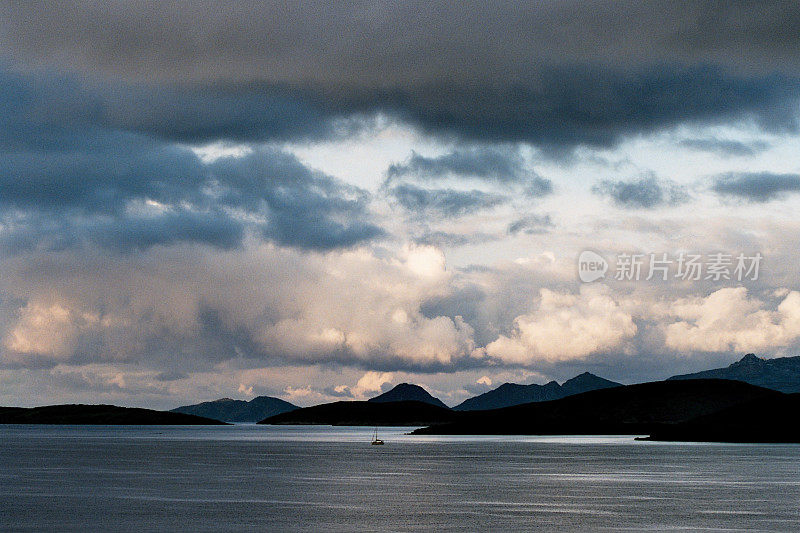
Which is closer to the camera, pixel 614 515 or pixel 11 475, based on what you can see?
pixel 614 515

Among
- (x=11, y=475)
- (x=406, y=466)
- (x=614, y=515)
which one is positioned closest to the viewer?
(x=614, y=515)

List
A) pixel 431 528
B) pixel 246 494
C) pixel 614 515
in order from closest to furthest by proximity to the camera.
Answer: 1. pixel 431 528
2. pixel 614 515
3. pixel 246 494

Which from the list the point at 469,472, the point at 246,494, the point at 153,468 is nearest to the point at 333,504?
the point at 246,494

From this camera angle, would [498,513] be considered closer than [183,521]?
No

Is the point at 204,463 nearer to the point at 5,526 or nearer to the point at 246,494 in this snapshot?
the point at 246,494

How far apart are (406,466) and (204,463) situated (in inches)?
1101

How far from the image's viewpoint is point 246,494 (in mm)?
84188

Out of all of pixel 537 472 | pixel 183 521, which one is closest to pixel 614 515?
pixel 183 521

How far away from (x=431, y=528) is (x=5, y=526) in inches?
964

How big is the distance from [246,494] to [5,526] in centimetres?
2698

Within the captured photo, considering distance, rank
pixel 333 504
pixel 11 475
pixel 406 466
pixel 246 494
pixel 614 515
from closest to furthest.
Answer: pixel 614 515 → pixel 333 504 → pixel 246 494 → pixel 11 475 → pixel 406 466

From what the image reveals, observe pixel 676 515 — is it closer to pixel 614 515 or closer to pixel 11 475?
pixel 614 515

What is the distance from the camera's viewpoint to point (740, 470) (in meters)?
125

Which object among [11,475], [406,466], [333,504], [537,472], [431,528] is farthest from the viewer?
[406,466]
